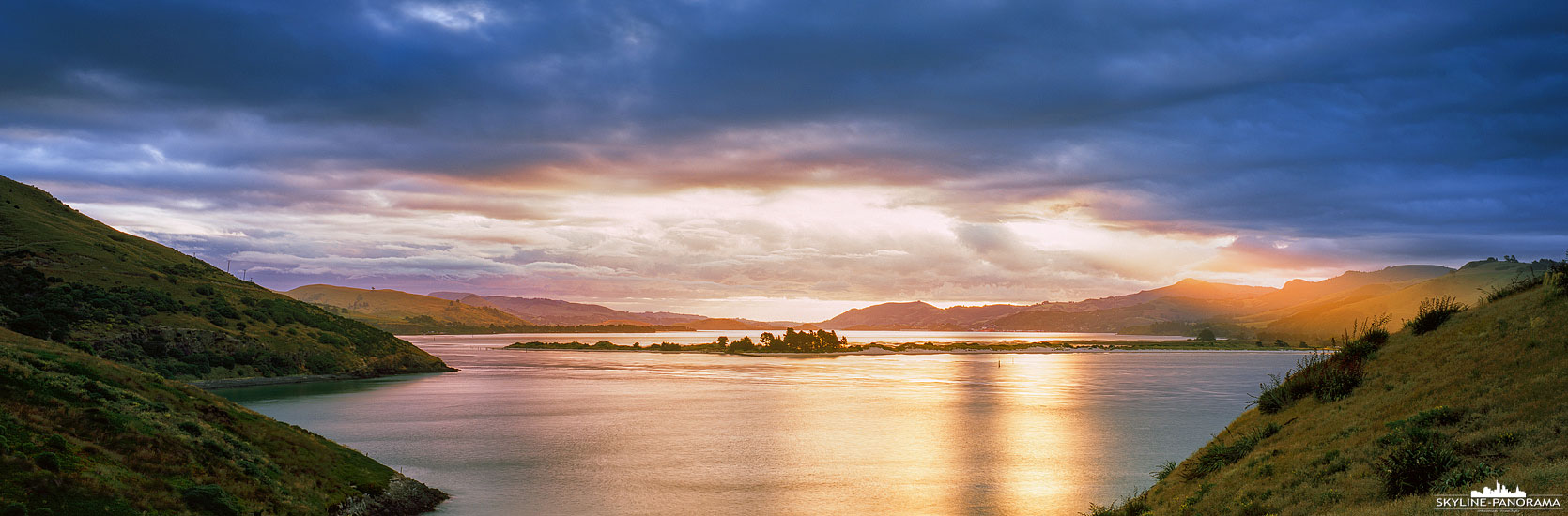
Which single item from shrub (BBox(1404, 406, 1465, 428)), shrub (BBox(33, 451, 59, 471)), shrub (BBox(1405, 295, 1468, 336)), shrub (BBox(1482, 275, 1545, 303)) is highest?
shrub (BBox(1482, 275, 1545, 303))

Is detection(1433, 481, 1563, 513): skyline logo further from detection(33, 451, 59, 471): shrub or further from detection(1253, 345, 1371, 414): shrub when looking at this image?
detection(33, 451, 59, 471): shrub

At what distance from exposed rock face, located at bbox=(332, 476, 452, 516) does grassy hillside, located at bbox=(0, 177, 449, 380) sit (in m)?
70.3

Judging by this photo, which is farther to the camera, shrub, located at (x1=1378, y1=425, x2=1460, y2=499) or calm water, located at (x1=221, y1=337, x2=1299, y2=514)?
calm water, located at (x1=221, y1=337, x2=1299, y2=514)

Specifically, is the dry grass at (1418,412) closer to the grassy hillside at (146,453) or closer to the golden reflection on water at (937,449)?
the golden reflection on water at (937,449)

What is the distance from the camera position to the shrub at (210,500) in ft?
72.5

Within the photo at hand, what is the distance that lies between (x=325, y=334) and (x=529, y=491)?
108945 mm

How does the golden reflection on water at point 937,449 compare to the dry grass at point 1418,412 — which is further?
the golden reflection on water at point 937,449

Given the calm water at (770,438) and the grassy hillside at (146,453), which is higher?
the grassy hillside at (146,453)

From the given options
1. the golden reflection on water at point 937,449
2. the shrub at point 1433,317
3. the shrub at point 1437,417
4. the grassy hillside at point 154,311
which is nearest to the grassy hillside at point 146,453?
the golden reflection on water at point 937,449

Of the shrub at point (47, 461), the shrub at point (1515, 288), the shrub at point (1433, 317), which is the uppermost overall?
the shrub at point (1515, 288)

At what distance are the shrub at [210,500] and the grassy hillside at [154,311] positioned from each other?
75471 millimetres

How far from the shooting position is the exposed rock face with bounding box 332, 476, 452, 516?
2798 centimetres

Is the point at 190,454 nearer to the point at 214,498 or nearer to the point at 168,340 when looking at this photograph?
the point at 214,498

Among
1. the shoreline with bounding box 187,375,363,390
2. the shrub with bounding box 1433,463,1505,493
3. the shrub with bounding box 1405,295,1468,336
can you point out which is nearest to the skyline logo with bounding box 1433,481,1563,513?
the shrub with bounding box 1433,463,1505,493
